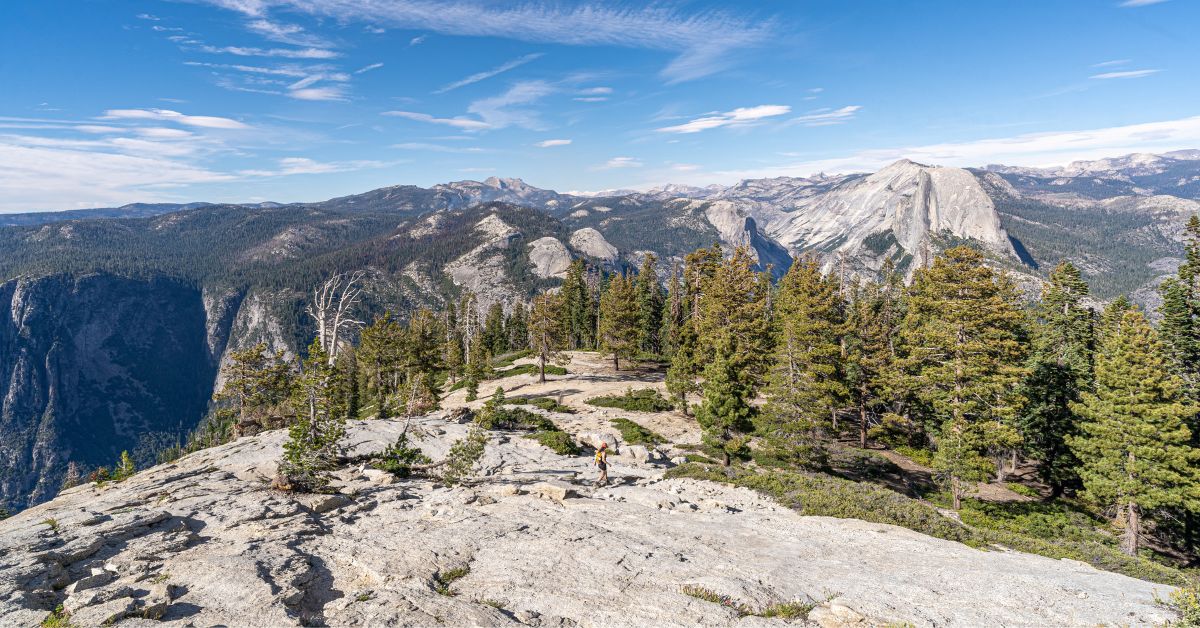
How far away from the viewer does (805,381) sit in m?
32.3

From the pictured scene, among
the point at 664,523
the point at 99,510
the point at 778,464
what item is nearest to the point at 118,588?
the point at 99,510

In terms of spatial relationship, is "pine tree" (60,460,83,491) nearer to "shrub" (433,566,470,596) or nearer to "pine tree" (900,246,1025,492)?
"shrub" (433,566,470,596)

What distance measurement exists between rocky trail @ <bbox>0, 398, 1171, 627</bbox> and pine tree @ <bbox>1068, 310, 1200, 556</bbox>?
15.1 meters

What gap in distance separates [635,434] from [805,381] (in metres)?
12.1

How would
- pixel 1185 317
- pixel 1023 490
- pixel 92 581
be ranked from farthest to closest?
pixel 1185 317, pixel 1023 490, pixel 92 581

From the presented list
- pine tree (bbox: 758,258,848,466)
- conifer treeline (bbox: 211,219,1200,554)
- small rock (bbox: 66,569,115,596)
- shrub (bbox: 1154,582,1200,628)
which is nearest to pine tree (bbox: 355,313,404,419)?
conifer treeline (bbox: 211,219,1200,554)

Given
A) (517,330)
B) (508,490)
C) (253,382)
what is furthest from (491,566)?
(517,330)

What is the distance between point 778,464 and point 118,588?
30.7 meters

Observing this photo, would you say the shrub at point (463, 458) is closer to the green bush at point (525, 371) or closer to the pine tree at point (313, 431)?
the pine tree at point (313, 431)

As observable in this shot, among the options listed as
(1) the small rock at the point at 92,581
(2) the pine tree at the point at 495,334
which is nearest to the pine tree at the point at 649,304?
(2) the pine tree at the point at 495,334

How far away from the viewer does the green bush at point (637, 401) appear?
147 ft

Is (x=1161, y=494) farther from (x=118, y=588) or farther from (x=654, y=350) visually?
(x=654, y=350)

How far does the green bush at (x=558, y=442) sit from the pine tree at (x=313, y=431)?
13.1 metres

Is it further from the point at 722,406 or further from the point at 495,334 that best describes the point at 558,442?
the point at 495,334
